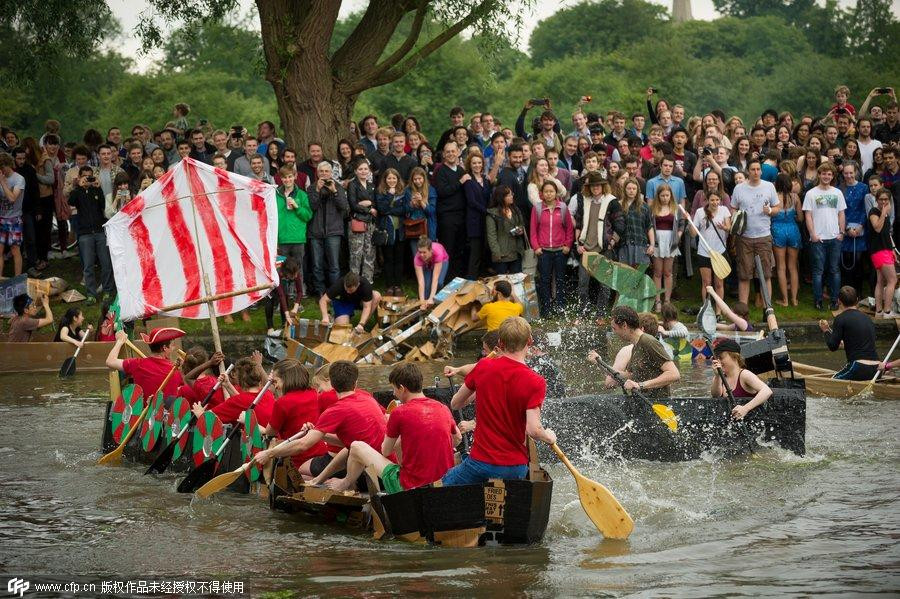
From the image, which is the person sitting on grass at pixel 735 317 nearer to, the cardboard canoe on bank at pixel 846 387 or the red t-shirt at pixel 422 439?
the cardboard canoe on bank at pixel 846 387

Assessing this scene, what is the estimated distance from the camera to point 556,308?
18.7 metres

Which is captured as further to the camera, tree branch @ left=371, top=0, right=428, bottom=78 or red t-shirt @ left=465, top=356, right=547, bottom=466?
tree branch @ left=371, top=0, right=428, bottom=78

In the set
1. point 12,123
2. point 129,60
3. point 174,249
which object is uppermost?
point 129,60

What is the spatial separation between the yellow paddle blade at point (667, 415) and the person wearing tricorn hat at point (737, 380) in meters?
0.51

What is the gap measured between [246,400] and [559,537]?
3.34 metres

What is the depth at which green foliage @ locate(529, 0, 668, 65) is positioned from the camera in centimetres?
6147

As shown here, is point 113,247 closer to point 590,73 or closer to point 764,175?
→ point 764,175

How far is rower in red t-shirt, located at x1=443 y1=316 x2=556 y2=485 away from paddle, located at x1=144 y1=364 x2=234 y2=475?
3.60m

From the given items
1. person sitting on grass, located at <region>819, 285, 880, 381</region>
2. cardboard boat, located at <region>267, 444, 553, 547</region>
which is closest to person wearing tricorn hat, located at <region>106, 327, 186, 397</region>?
cardboard boat, located at <region>267, 444, 553, 547</region>

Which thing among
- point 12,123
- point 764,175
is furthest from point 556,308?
point 12,123

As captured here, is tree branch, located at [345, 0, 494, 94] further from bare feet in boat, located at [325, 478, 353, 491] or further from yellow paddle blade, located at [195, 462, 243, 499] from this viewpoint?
bare feet in boat, located at [325, 478, 353, 491]

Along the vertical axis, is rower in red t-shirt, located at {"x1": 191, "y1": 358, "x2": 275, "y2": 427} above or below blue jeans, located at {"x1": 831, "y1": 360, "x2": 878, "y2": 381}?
above

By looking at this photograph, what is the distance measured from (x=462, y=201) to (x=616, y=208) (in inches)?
86.8

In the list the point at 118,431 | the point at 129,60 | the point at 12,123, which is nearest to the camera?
the point at 118,431
